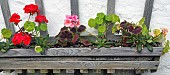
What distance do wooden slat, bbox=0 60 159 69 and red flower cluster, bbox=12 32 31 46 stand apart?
0.49ft

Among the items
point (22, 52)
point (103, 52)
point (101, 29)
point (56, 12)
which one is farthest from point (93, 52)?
point (22, 52)

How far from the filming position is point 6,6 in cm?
180

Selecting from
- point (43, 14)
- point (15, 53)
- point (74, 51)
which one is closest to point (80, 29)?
point (74, 51)

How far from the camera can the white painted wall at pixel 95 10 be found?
5.74 feet

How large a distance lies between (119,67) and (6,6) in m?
0.91

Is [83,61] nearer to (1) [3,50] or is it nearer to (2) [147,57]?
(2) [147,57]

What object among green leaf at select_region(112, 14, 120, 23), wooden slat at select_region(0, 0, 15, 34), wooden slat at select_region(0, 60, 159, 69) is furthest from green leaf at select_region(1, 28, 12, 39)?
green leaf at select_region(112, 14, 120, 23)

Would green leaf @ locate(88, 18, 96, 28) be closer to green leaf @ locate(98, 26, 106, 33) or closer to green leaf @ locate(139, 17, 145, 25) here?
green leaf @ locate(98, 26, 106, 33)

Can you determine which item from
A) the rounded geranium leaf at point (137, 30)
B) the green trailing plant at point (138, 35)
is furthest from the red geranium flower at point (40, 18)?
the rounded geranium leaf at point (137, 30)

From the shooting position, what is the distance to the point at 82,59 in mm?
1761

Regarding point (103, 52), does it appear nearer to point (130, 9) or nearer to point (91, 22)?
point (91, 22)

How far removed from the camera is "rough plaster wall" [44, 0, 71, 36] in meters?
1.78

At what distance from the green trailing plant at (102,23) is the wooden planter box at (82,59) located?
68 mm

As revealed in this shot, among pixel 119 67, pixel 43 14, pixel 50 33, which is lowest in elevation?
pixel 119 67
